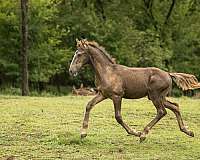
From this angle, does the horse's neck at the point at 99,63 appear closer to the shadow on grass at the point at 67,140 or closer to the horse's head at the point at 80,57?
the horse's head at the point at 80,57

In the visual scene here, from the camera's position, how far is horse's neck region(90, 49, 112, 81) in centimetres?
1151

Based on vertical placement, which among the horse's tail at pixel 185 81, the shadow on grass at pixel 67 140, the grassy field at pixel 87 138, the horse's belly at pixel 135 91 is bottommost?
the grassy field at pixel 87 138

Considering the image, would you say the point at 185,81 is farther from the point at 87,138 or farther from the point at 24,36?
the point at 24,36

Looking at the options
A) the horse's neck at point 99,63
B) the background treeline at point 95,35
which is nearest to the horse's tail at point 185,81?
the horse's neck at point 99,63

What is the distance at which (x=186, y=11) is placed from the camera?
45.2 meters

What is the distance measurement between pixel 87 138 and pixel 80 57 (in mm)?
1761

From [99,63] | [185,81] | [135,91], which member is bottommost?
[135,91]

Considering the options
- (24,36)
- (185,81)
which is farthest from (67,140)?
(24,36)

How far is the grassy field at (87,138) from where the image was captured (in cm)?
979

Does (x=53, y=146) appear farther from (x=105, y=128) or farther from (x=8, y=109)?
(x=8, y=109)

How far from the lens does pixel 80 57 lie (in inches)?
450

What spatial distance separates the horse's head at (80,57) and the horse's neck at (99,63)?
0.49 ft

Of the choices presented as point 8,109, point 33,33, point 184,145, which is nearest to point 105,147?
point 184,145

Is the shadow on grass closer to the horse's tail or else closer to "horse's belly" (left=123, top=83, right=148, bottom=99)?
"horse's belly" (left=123, top=83, right=148, bottom=99)
